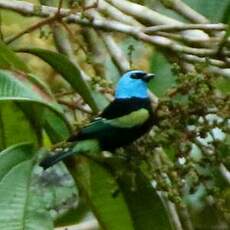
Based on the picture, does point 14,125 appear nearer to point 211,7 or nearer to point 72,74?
point 72,74

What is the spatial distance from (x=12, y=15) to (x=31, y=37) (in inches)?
19.0

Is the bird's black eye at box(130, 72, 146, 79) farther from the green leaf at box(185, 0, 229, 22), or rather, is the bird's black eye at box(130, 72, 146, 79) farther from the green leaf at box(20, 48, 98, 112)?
the green leaf at box(185, 0, 229, 22)

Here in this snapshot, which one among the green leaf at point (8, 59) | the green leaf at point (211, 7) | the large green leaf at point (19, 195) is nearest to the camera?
the large green leaf at point (19, 195)

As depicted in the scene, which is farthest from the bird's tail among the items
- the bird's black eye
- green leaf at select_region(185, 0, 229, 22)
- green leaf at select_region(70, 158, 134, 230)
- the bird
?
green leaf at select_region(185, 0, 229, 22)

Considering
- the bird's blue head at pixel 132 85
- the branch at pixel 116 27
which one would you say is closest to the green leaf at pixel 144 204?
the bird's blue head at pixel 132 85

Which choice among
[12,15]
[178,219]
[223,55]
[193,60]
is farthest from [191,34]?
[12,15]

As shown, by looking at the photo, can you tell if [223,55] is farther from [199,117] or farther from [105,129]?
[105,129]

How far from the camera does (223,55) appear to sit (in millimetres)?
2041

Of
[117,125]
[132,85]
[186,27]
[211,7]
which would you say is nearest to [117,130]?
[117,125]

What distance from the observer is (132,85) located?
2.26 m

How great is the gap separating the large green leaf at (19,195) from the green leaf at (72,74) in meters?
0.18

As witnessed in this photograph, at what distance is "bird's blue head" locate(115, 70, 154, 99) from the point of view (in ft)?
7.30

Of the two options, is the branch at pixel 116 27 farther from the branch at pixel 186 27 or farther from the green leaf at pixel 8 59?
the green leaf at pixel 8 59

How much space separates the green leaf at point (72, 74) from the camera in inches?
87.0
